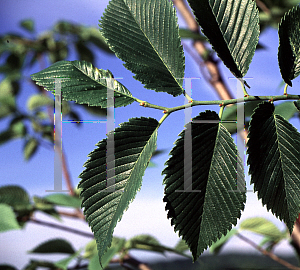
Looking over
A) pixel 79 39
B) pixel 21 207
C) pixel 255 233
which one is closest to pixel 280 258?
pixel 255 233

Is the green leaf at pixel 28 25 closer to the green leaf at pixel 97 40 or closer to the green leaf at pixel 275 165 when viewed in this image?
the green leaf at pixel 97 40

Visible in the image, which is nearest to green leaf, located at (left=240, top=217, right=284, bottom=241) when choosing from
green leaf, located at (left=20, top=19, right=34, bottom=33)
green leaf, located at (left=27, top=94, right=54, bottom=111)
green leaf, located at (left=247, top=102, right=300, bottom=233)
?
green leaf, located at (left=247, top=102, right=300, bottom=233)

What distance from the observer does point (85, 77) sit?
207mm

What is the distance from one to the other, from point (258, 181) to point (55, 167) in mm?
164

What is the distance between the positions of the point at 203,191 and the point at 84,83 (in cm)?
11

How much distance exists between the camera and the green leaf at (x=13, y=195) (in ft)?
2.94

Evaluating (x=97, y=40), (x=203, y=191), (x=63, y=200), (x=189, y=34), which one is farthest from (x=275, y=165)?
(x=97, y=40)

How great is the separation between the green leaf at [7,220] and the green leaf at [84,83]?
49 centimetres

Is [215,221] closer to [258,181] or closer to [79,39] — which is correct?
[258,181]

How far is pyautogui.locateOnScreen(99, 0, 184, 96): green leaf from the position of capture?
0.20 metres

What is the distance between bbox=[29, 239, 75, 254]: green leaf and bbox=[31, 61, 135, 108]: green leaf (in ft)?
2.49

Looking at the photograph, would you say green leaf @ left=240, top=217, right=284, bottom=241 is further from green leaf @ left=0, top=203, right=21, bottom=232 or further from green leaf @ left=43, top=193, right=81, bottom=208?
green leaf @ left=0, top=203, right=21, bottom=232

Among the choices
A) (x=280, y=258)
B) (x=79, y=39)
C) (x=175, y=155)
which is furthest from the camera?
(x=79, y=39)

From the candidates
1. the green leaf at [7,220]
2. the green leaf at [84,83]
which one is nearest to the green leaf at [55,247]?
the green leaf at [7,220]
